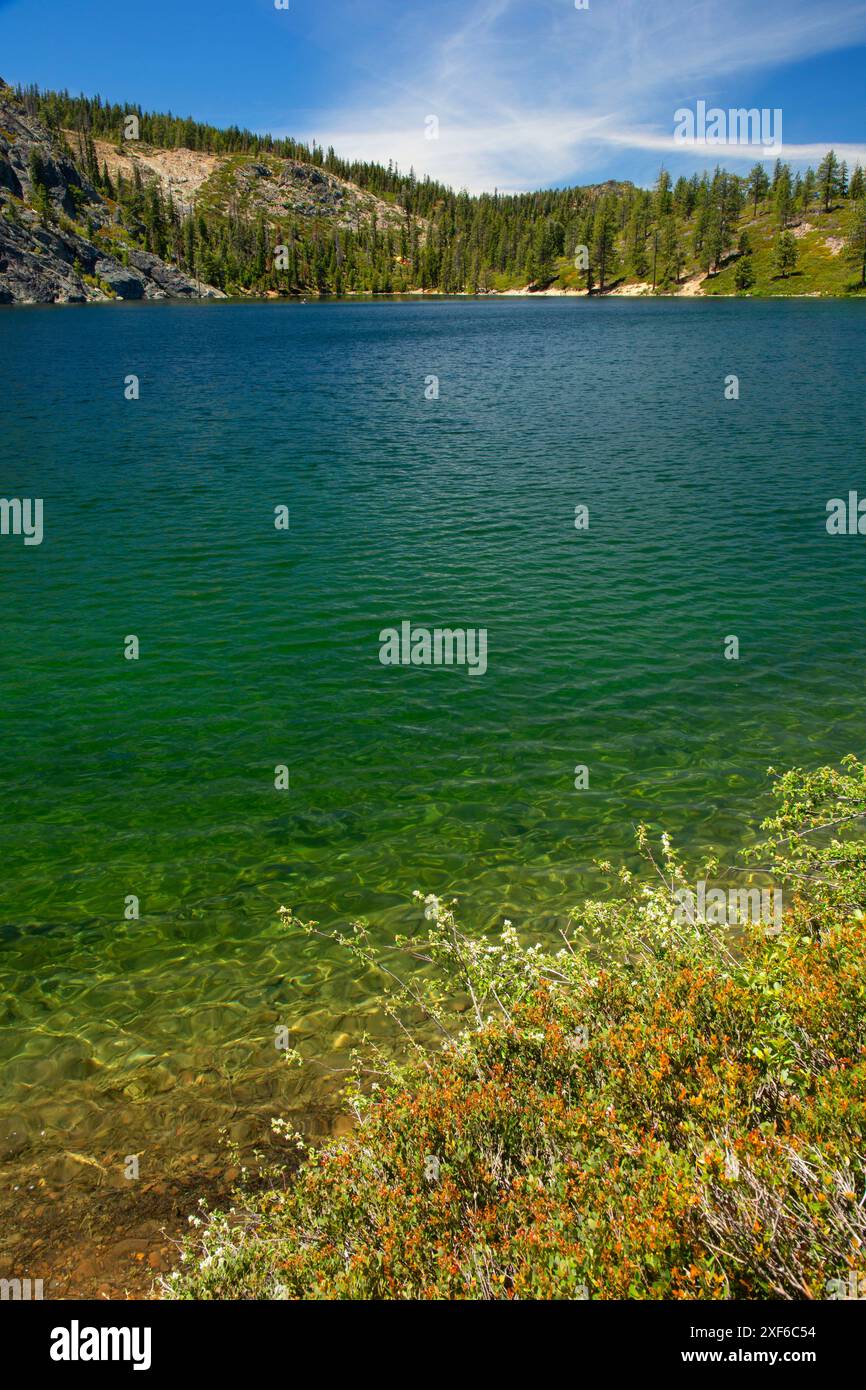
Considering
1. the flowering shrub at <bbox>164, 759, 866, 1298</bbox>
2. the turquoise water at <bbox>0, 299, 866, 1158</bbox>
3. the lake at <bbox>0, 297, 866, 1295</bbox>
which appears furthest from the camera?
the turquoise water at <bbox>0, 299, 866, 1158</bbox>

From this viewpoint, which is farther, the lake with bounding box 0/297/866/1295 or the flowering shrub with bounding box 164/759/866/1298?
the lake with bounding box 0/297/866/1295

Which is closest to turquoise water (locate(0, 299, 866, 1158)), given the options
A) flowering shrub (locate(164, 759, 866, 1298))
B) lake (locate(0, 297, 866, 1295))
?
lake (locate(0, 297, 866, 1295))

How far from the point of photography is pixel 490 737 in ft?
67.4

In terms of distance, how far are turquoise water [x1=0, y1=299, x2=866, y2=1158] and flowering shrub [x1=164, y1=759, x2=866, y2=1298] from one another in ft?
13.0

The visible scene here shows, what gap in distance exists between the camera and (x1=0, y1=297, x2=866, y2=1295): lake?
12.5m

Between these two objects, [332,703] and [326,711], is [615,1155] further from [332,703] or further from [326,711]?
[332,703]

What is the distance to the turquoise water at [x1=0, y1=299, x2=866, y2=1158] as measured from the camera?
13.0 metres

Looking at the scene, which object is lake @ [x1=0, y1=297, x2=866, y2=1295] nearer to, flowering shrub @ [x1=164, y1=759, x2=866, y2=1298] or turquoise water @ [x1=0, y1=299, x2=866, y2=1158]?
turquoise water @ [x1=0, y1=299, x2=866, y2=1158]

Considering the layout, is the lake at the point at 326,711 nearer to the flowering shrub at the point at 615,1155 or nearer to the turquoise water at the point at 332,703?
the turquoise water at the point at 332,703

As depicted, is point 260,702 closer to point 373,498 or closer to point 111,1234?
point 111,1234

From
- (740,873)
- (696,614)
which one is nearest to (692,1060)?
(740,873)

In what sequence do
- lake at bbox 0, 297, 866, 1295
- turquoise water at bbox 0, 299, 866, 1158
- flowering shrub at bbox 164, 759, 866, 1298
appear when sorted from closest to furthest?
flowering shrub at bbox 164, 759, 866, 1298
lake at bbox 0, 297, 866, 1295
turquoise water at bbox 0, 299, 866, 1158

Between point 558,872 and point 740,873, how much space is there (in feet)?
12.1

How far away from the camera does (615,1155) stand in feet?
21.5
